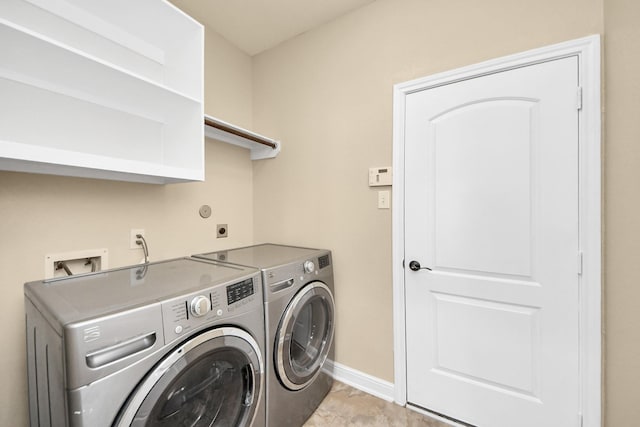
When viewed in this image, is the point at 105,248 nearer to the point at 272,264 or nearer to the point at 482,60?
the point at 272,264

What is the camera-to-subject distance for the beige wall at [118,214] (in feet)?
3.89

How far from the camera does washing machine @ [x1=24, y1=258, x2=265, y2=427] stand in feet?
2.40

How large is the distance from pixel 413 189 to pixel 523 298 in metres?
0.80

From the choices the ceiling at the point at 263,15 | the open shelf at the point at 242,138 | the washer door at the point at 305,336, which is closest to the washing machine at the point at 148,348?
the washer door at the point at 305,336

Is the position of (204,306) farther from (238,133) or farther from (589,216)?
(589,216)

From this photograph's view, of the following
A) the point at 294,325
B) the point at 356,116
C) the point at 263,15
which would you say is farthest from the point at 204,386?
the point at 263,15

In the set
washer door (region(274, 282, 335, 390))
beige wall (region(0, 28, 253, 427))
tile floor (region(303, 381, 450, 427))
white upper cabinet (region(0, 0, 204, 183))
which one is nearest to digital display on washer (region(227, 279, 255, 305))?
washer door (region(274, 282, 335, 390))

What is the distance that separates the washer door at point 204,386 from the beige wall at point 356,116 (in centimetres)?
89

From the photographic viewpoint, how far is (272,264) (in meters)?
1.43

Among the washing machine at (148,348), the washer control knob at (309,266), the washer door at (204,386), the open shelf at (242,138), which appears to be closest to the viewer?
the washing machine at (148,348)

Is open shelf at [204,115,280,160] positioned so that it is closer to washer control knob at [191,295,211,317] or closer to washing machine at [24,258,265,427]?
washing machine at [24,258,265,427]

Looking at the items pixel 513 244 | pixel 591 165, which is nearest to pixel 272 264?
pixel 513 244

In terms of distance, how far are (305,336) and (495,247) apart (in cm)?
123

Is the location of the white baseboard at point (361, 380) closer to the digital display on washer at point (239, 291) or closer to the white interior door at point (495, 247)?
the white interior door at point (495, 247)
